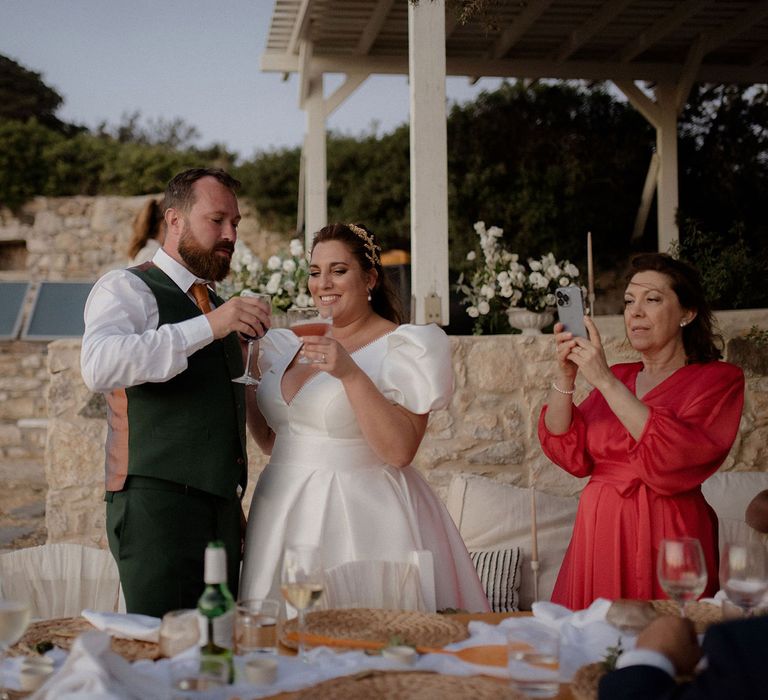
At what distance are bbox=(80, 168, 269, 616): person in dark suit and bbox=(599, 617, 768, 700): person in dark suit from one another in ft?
4.37

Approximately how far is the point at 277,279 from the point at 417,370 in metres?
2.61

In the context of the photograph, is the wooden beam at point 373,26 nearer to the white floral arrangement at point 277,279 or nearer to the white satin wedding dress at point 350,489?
the white floral arrangement at point 277,279

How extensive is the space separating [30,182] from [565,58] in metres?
6.82

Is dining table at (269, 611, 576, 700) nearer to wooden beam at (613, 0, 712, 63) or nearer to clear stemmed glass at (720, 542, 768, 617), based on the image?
clear stemmed glass at (720, 542, 768, 617)

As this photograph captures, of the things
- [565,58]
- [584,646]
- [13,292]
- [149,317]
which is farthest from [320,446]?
[13,292]

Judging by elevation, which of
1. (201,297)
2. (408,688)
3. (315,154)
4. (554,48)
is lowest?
(408,688)

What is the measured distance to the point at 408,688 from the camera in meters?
1.59

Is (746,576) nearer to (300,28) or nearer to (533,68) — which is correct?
(300,28)

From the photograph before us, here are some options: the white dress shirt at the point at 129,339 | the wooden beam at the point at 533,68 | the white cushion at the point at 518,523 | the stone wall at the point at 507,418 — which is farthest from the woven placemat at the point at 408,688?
the wooden beam at the point at 533,68

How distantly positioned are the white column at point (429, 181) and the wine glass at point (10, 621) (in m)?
3.36

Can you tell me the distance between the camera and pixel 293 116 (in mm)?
16391

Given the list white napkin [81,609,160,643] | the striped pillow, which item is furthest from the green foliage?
white napkin [81,609,160,643]

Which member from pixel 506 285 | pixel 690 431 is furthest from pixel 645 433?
pixel 506 285

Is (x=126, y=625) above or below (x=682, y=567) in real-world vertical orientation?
below
